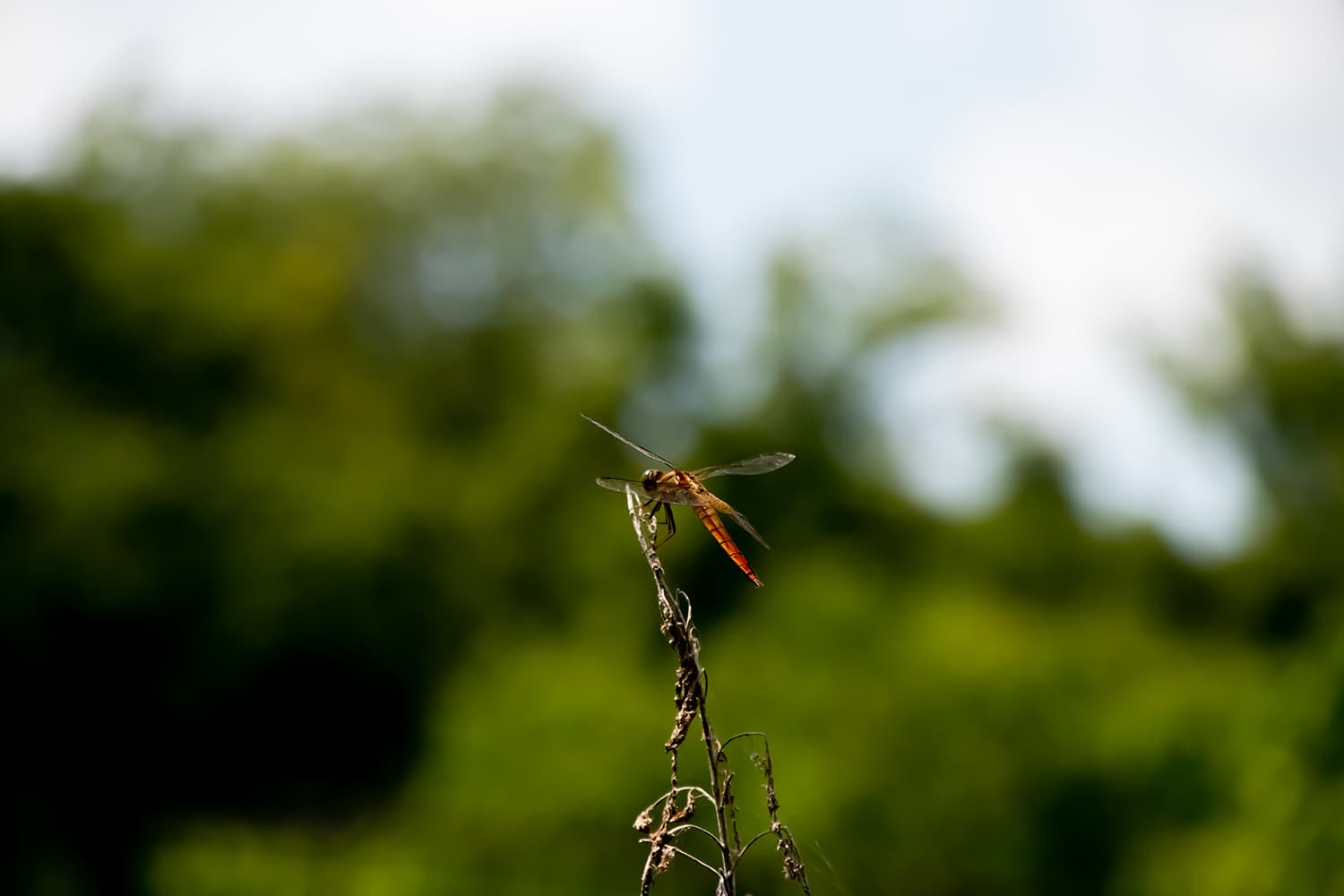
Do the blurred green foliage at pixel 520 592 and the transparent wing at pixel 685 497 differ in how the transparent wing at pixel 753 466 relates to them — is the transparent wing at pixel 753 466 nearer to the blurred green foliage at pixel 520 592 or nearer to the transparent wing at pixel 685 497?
the transparent wing at pixel 685 497

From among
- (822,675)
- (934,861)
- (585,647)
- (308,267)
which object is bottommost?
(934,861)

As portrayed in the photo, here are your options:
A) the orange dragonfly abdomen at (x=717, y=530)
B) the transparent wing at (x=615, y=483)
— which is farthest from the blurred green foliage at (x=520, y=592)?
the transparent wing at (x=615, y=483)

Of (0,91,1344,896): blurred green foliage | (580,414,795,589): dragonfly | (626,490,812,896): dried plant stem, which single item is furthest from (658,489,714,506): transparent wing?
(0,91,1344,896): blurred green foliage

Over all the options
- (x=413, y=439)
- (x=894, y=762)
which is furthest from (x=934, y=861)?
(x=413, y=439)

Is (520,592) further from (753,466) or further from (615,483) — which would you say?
(615,483)

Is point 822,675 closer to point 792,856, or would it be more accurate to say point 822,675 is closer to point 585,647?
point 585,647

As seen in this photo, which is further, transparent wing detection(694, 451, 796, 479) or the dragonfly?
transparent wing detection(694, 451, 796, 479)

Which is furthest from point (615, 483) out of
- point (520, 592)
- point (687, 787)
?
point (520, 592)

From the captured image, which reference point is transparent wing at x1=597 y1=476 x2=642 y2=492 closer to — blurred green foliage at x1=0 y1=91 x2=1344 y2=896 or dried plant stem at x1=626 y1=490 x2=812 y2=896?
dried plant stem at x1=626 y1=490 x2=812 y2=896
